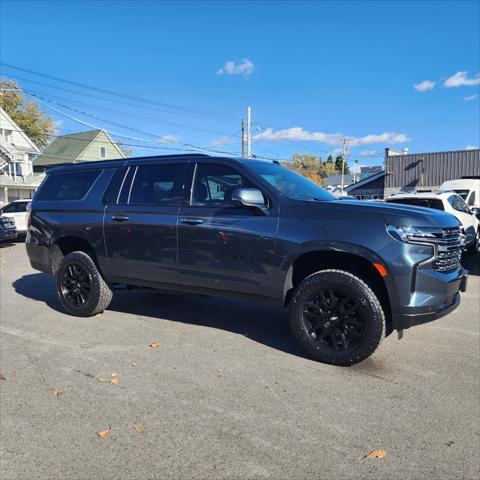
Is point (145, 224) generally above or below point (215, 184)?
below

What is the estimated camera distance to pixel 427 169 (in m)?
27.6

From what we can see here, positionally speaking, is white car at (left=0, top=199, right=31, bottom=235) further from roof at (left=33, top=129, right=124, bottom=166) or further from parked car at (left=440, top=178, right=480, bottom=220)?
roof at (left=33, top=129, right=124, bottom=166)

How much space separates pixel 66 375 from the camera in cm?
380

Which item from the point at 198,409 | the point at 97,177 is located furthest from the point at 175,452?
the point at 97,177

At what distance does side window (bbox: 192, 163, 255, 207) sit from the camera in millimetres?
4492

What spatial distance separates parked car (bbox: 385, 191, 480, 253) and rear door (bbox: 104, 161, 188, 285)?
6.52 metres

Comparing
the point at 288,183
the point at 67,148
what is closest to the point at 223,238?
the point at 288,183

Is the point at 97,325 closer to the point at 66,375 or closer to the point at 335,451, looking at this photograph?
the point at 66,375

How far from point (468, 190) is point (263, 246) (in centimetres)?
1366

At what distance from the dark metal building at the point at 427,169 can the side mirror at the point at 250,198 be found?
2573 centimetres

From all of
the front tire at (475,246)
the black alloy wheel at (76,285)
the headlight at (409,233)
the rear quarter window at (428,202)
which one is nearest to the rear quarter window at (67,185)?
the black alloy wheel at (76,285)

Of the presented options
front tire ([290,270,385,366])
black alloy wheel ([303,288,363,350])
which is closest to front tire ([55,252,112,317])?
front tire ([290,270,385,366])

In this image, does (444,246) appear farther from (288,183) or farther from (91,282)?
(91,282)

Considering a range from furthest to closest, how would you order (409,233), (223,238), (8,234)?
(8,234) < (223,238) < (409,233)
